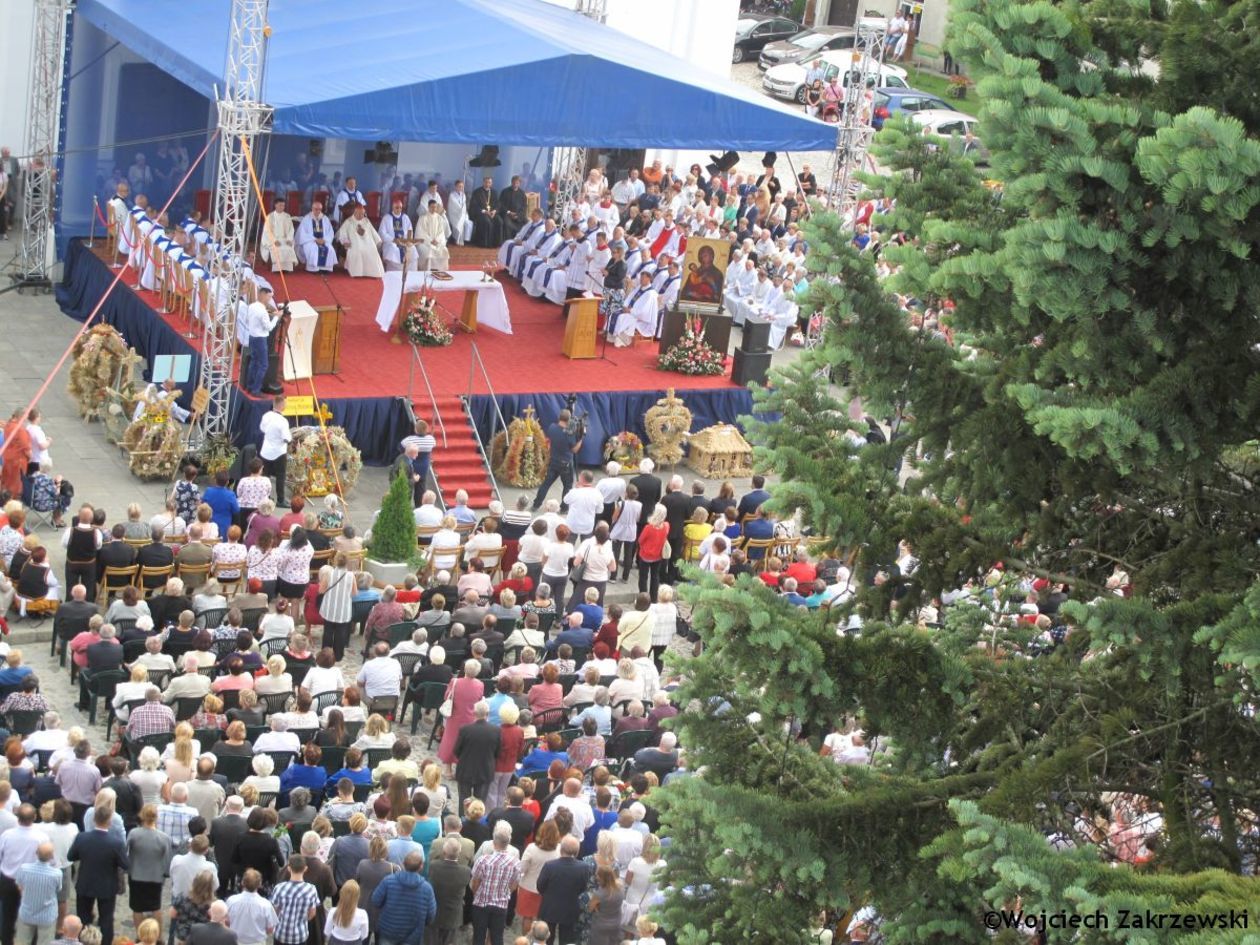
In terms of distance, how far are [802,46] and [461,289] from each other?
23288 millimetres

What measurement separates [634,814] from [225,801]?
2744 millimetres

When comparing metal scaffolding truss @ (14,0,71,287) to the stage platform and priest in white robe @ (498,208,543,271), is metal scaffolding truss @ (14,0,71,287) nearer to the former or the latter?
the stage platform

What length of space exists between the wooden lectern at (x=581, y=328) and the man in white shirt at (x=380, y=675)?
9.96m

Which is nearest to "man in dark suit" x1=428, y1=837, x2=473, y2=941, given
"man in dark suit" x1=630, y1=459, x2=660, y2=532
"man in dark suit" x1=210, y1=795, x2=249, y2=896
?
"man in dark suit" x1=210, y1=795, x2=249, y2=896

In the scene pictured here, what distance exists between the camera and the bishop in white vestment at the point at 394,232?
27000 mm

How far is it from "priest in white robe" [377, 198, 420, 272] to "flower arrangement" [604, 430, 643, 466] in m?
5.62

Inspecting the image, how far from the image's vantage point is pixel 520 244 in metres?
27.4

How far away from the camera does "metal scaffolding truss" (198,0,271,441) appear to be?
2017 centimetres

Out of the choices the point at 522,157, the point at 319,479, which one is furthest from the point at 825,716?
the point at 522,157

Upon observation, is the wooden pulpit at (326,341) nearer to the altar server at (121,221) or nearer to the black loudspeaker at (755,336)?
the altar server at (121,221)

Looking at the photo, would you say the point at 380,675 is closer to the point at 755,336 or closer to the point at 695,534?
the point at 695,534

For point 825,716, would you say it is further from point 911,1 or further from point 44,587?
point 911,1

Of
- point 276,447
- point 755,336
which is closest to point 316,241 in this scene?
point 755,336

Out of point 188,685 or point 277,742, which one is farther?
point 188,685
